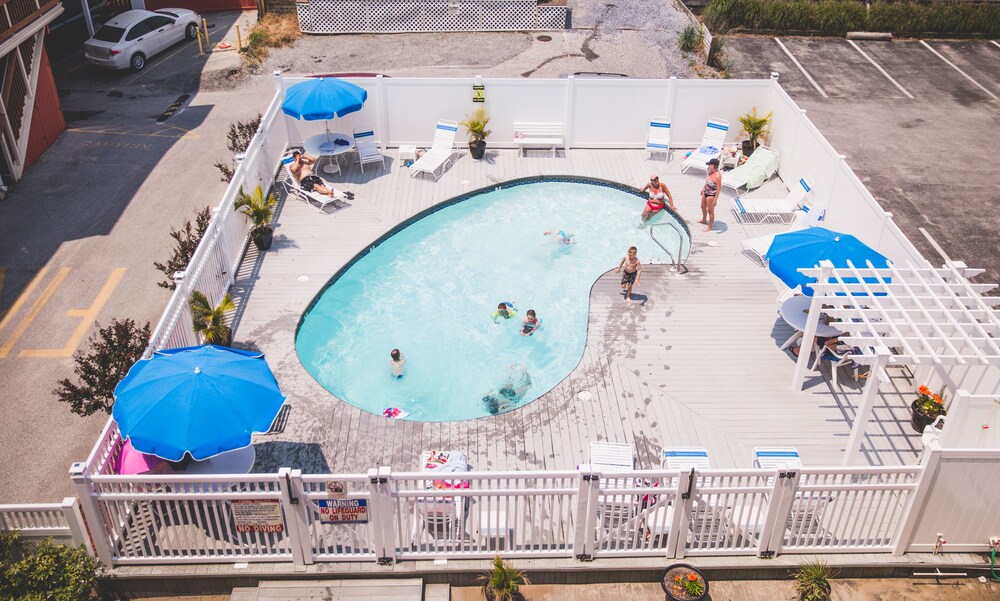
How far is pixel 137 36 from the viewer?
25.3m

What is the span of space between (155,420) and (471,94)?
12.0m

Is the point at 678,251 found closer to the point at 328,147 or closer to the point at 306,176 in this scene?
the point at 306,176

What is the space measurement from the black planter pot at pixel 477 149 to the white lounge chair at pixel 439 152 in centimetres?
47

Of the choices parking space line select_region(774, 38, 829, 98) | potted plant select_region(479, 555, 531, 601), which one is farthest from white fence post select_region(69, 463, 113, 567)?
parking space line select_region(774, 38, 829, 98)

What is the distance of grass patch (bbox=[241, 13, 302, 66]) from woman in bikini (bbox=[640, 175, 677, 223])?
15.3 meters

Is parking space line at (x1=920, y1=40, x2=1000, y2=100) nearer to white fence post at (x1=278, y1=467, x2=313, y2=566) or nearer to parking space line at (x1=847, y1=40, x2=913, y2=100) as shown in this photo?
parking space line at (x1=847, y1=40, x2=913, y2=100)

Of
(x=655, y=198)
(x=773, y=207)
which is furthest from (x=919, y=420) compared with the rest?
(x=655, y=198)

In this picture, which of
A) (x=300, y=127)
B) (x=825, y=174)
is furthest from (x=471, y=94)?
(x=825, y=174)

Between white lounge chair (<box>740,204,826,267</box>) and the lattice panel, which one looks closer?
white lounge chair (<box>740,204,826,267</box>)

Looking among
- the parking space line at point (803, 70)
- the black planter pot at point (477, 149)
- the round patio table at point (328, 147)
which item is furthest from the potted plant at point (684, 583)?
the parking space line at point (803, 70)

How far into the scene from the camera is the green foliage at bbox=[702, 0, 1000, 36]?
28719 mm

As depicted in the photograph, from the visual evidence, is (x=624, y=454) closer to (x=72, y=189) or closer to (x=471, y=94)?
(x=471, y=94)

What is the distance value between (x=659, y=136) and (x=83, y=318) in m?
13.0

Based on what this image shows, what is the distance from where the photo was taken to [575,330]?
14.1 meters
